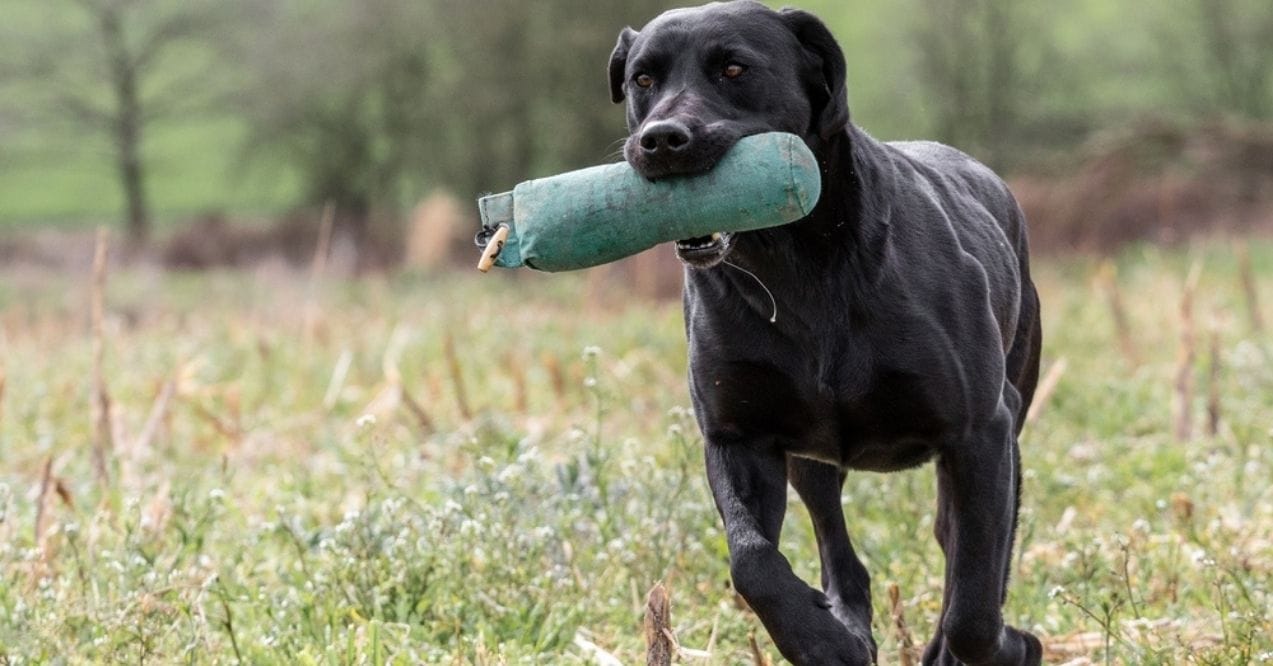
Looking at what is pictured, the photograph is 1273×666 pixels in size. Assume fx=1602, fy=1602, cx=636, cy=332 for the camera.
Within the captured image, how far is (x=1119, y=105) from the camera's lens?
35719mm

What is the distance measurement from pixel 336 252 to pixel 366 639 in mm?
24565

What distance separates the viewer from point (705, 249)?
3.96 m

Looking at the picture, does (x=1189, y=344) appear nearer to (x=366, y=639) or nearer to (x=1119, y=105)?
(x=366, y=639)

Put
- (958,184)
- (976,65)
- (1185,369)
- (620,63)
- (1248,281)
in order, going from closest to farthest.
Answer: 1. (620,63)
2. (958,184)
3. (1185,369)
4. (1248,281)
5. (976,65)

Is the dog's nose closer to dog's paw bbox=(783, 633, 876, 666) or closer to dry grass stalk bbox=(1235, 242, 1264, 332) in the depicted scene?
dog's paw bbox=(783, 633, 876, 666)

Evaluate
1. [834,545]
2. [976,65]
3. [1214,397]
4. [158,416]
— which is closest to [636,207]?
[834,545]

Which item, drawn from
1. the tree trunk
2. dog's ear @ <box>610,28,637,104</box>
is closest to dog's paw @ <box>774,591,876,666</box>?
dog's ear @ <box>610,28,637,104</box>

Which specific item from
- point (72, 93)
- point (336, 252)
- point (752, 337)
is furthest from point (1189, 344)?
→ point (72, 93)

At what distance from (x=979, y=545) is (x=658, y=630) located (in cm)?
90

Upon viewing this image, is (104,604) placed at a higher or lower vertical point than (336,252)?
higher

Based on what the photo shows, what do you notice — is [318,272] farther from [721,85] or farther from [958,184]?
[721,85]

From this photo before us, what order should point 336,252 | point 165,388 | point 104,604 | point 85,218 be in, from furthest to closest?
point 85,218, point 336,252, point 165,388, point 104,604

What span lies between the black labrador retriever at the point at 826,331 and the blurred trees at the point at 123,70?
33180 mm

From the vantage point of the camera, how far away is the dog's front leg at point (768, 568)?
3.88m
